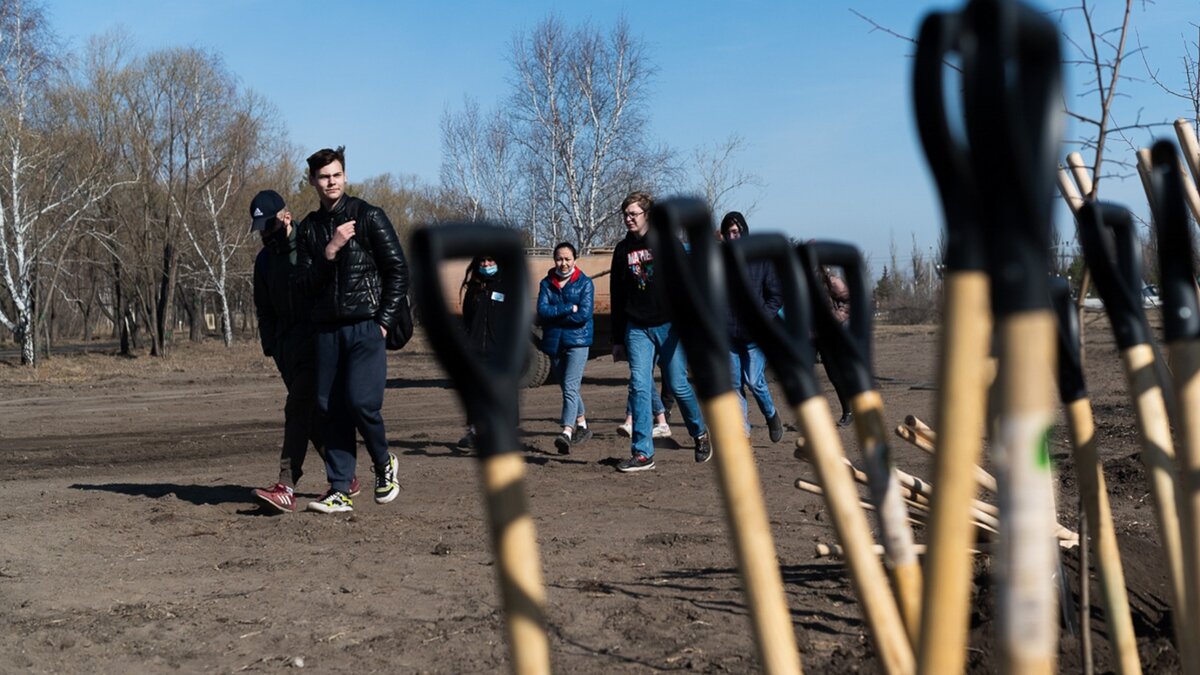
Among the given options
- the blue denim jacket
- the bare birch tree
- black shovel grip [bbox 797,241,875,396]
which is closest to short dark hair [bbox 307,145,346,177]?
the blue denim jacket

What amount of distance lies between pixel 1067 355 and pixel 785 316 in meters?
0.52

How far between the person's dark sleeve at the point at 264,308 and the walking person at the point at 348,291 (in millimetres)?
828

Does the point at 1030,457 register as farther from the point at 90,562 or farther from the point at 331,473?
the point at 331,473

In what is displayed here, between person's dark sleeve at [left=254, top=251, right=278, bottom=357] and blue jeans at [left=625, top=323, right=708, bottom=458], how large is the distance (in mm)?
2552

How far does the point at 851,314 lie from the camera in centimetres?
163

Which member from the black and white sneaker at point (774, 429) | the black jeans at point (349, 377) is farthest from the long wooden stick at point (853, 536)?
the black and white sneaker at point (774, 429)

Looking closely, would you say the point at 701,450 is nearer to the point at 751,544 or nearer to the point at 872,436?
the point at 872,436

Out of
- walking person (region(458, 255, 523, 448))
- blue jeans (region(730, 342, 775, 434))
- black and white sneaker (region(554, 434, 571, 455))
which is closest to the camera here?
blue jeans (region(730, 342, 775, 434))

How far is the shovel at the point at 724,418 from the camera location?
1229mm

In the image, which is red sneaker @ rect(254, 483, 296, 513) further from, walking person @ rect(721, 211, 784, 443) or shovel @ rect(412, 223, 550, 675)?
shovel @ rect(412, 223, 550, 675)

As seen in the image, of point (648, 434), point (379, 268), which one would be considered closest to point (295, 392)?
point (379, 268)

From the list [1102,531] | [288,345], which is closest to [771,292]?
[288,345]

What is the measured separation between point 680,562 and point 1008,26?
4503mm

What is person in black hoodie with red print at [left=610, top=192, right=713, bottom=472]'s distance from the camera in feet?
28.3
